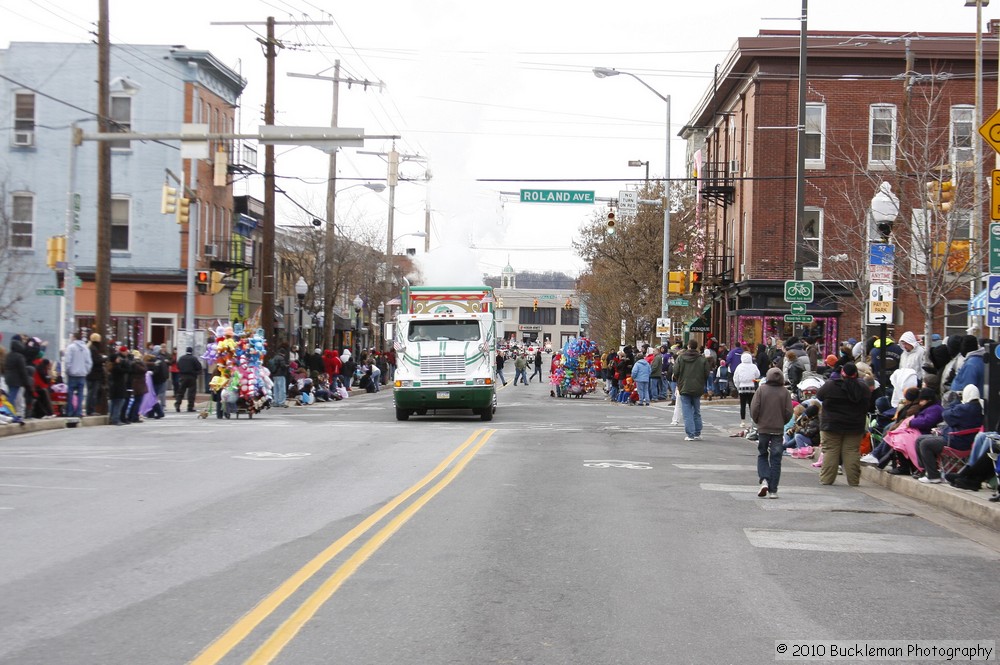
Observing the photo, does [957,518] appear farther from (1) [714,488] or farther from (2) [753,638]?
(2) [753,638]

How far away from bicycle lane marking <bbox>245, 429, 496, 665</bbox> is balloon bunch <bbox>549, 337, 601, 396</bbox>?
3011 cm

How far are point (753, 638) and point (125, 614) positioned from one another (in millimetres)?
3941

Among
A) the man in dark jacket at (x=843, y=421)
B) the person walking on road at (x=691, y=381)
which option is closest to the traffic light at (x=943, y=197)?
the person walking on road at (x=691, y=381)

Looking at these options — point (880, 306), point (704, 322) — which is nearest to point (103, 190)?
point (880, 306)

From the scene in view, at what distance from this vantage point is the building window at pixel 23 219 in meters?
41.8

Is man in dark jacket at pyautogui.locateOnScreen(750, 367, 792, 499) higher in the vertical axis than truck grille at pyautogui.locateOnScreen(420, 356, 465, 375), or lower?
lower

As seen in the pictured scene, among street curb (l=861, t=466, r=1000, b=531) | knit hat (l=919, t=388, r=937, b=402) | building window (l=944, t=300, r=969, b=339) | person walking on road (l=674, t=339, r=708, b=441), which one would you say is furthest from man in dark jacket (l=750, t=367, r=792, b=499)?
building window (l=944, t=300, r=969, b=339)

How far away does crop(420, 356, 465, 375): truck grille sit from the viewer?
26719 mm

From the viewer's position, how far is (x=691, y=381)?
2202cm

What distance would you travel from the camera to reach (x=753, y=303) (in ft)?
141

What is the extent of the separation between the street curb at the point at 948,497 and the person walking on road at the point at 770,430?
1.91 metres

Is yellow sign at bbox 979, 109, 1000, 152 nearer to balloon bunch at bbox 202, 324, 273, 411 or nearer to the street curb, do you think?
the street curb

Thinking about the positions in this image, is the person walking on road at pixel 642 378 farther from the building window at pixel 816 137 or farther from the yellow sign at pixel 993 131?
the yellow sign at pixel 993 131

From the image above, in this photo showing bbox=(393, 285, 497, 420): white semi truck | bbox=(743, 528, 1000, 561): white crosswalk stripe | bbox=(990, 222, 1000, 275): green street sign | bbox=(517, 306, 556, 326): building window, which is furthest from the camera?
bbox=(517, 306, 556, 326): building window
